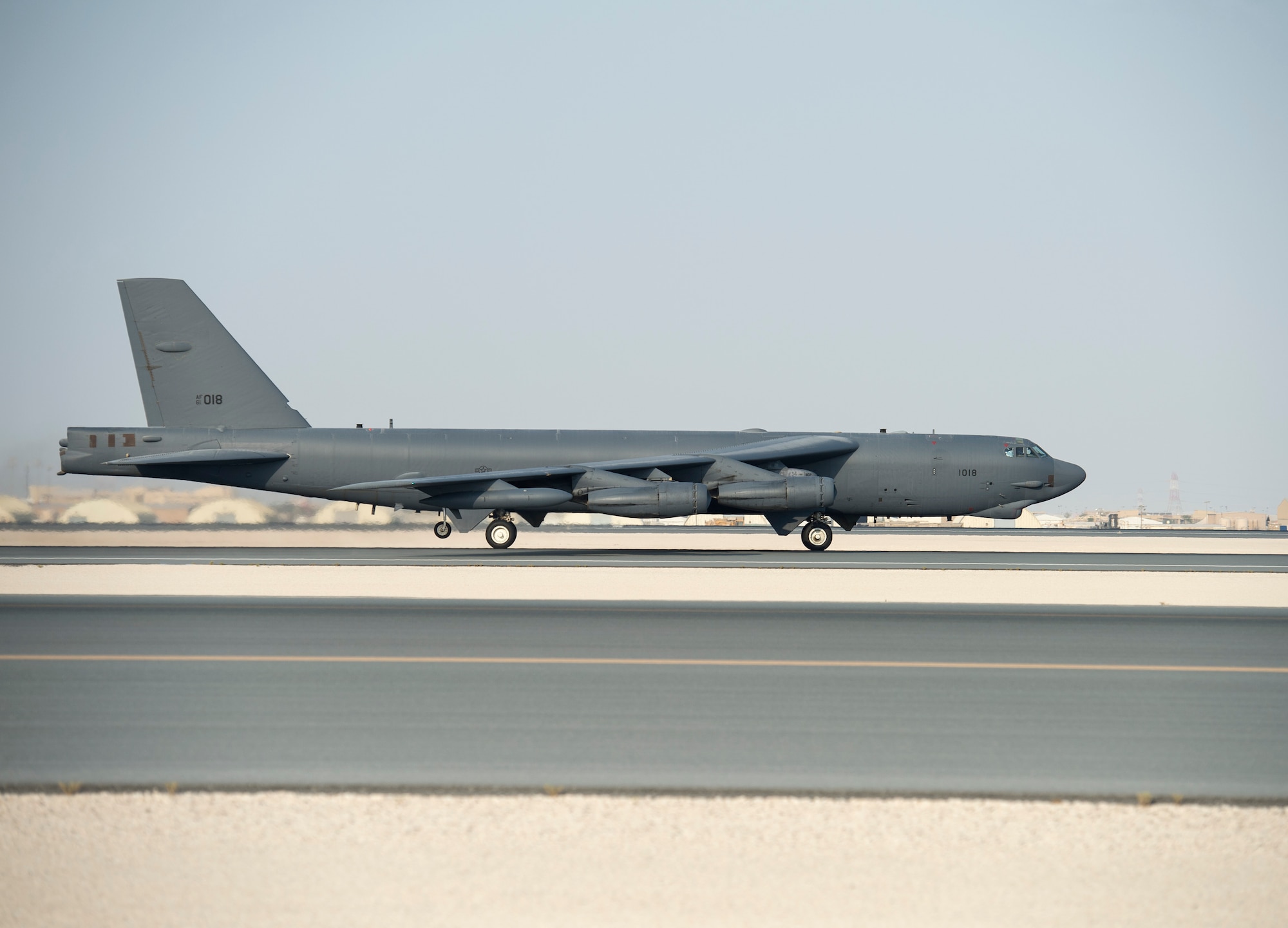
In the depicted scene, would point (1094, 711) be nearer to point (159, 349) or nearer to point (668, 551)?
point (668, 551)

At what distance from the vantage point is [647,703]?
9.62 m

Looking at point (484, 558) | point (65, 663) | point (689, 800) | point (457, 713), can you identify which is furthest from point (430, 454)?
point (689, 800)

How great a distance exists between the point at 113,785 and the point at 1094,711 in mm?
7434

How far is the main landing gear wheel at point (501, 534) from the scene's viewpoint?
32656mm

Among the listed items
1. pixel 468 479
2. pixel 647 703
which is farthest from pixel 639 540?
pixel 647 703

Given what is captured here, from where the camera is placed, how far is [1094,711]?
9.38m

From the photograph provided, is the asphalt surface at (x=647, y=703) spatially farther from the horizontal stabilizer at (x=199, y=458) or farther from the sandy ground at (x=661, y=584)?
the horizontal stabilizer at (x=199, y=458)

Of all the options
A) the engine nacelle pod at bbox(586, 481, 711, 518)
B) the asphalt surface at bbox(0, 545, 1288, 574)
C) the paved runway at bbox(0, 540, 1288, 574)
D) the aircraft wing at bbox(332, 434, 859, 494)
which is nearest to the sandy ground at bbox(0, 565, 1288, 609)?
the paved runway at bbox(0, 540, 1288, 574)

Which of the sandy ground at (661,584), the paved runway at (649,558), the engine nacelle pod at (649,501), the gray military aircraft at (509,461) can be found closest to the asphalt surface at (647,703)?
the sandy ground at (661,584)

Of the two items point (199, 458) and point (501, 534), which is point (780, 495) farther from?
point (199, 458)

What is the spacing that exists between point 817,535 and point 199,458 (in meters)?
18.0

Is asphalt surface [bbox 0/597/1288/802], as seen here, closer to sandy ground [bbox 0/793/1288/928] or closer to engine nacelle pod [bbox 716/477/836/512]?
sandy ground [bbox 0/793/1288/928]

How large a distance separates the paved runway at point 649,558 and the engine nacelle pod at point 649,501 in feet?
3.73

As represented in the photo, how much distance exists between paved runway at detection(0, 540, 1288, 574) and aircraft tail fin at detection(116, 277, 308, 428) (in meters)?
4.23
